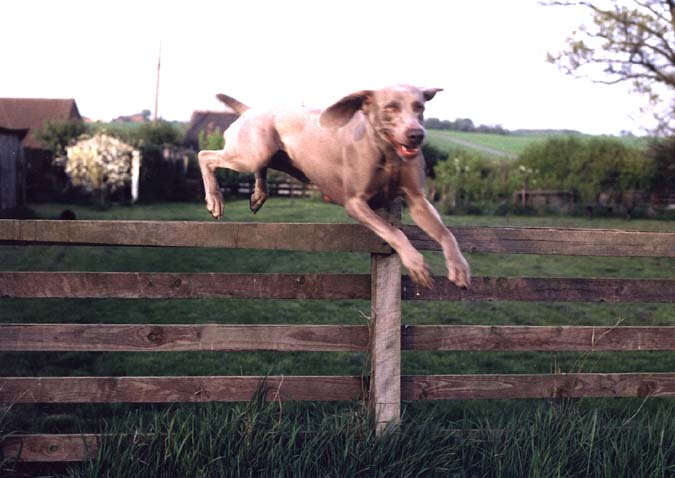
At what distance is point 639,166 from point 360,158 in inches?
1135

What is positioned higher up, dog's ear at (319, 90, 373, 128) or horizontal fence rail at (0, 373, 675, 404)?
dog's ear at (319, 90, 373, 128)

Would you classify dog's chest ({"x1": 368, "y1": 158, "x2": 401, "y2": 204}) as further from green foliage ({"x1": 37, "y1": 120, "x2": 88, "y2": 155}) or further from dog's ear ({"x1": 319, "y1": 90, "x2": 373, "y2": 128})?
green foliage ({"x1": 37, "y1": 120, "x2": 88, "y2": 155})

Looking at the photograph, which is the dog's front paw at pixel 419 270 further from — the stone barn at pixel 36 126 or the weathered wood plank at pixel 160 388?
the stone barn at pixel 36 126

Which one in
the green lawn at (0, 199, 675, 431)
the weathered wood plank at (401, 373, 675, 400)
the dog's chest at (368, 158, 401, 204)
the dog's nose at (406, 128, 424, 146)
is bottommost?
the green lawn at (0, 199, 675, 431)

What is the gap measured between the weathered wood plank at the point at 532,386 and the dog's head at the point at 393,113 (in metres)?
1.75

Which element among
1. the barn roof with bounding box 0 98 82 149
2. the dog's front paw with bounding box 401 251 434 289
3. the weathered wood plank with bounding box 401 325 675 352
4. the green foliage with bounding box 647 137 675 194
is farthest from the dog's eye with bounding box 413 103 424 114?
the barn roof with bounding box 0 98 82 149

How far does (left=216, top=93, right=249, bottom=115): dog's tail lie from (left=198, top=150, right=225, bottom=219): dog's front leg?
0.77 ft

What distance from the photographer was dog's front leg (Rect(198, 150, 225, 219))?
113 inches

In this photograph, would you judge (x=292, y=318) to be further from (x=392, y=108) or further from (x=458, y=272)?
(x=392, y=108)

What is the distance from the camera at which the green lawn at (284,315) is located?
21.2ft

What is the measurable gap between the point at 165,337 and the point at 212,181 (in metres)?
1.16

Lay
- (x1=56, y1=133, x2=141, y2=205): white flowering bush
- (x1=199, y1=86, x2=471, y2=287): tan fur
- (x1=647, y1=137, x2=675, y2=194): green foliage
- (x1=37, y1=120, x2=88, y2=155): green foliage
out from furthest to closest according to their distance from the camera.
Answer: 1. (x1=37, y1=120, x2=88, y2=155): green foliage
2. (x1=56, y1=133, x2=141, y2=205): white flowering bush
3. (x1=647, y1=137, x2=675, y2=194): green foliage
4. (x1=199, y1=86, x2=471, y2=287): tan fur

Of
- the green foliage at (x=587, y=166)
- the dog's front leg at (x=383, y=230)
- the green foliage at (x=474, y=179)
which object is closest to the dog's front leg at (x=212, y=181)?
the dog's front leg at (x=383, y=230)

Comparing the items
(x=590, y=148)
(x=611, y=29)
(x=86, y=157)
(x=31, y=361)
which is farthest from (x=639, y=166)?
(x=31, y=361)
